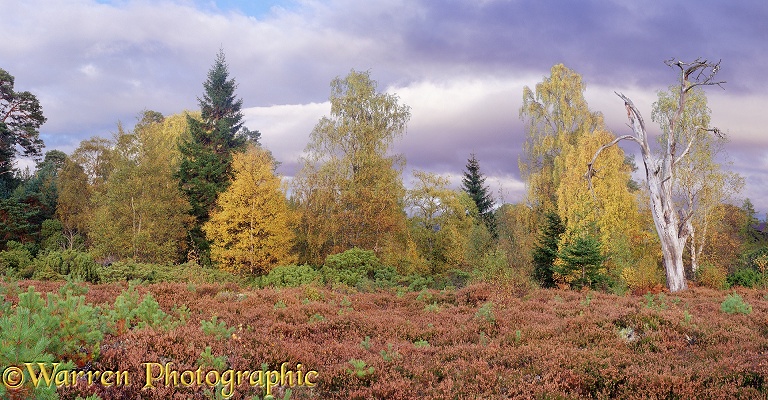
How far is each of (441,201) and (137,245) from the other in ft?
66.9

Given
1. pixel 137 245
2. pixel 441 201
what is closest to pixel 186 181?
pixel 137 245

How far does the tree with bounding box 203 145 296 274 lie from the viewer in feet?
78.6

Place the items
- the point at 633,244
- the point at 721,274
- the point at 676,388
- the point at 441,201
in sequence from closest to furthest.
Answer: the point at 676,388 → the point at 721,274 → the point at 633,244 → the point at 441,201

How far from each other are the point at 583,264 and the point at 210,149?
88.6 feet

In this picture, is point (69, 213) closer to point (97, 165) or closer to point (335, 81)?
point (97, 165)

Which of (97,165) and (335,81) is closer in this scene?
(335,81)

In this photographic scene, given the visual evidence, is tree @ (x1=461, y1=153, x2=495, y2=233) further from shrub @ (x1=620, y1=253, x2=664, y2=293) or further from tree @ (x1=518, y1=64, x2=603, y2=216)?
shrub @ (x1=620, y1=253, x2=664, y2=293)

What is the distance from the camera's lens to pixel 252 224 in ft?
79.5

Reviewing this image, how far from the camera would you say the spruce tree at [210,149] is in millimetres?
31250

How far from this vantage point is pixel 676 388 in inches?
205

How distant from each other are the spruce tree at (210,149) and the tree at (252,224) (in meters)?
5.31

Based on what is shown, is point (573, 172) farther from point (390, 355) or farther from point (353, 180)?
point (390, 355)

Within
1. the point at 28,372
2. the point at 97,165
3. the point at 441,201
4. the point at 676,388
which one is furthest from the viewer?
the point at 97,165

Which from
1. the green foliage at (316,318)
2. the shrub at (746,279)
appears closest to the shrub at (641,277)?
the shrub at (746,279)
